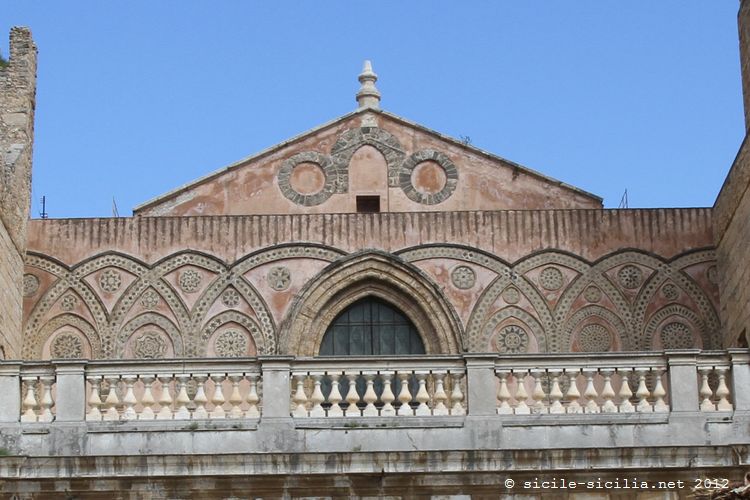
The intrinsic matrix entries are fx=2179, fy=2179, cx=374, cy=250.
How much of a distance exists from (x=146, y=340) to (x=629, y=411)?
7129 mm

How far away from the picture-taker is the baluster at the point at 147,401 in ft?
68.8

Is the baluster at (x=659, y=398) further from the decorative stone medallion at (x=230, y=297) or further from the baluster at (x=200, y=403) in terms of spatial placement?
the decorative stone medallion at (x=230, y=297)

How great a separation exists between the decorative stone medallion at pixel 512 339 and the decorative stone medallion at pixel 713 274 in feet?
7.54

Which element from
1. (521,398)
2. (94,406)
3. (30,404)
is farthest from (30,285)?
(521,398)

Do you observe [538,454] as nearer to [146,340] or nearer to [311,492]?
[311,492]

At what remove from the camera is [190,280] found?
85.7 feet

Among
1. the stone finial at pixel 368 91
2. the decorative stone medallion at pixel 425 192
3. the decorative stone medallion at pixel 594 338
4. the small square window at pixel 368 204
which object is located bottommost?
the decorative stone medallion at pixel 594 338

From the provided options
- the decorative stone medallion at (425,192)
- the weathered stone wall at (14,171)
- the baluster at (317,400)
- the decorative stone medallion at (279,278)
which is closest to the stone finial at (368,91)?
the decorative stone medallion at (425,192)

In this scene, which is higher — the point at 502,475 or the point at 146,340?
the point at 146,340

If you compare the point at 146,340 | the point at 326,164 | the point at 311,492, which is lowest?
the point at 311,492

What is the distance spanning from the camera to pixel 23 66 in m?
26.1

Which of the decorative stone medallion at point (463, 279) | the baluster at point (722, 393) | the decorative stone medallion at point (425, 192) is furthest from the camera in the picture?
the decorative stone medallion at point (425, 192)

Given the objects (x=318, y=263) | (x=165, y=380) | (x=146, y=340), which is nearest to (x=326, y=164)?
(x=318, y=263)

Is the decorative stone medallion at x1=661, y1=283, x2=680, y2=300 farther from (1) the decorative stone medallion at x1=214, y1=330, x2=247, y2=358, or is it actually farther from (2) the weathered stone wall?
(2) the weathered stone wall
